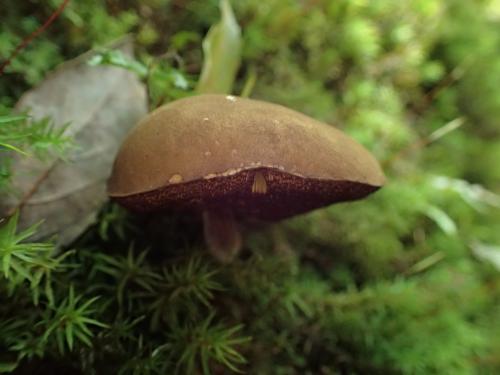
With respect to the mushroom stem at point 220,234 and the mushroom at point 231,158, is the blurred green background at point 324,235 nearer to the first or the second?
the mushroom stem at point 220,234

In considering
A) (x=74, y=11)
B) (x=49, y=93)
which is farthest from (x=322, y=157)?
(x=74, y=11)

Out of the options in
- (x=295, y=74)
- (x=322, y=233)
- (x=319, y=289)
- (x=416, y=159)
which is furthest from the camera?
(x=416, y=159)

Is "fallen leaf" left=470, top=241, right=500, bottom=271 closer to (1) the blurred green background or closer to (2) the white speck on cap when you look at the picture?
(1) the blurred green background


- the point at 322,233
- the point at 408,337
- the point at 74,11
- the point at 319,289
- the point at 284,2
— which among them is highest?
the point at 284,2

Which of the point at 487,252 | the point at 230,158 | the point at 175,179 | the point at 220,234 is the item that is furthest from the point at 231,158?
the point at 487,252

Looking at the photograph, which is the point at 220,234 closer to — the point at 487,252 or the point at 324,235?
the point at 324,235

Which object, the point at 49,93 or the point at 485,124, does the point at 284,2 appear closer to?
the point at 49,93

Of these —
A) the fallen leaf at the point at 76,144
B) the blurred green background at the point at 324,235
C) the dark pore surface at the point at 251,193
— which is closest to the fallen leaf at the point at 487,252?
the blurred green background at the point at 324,235
